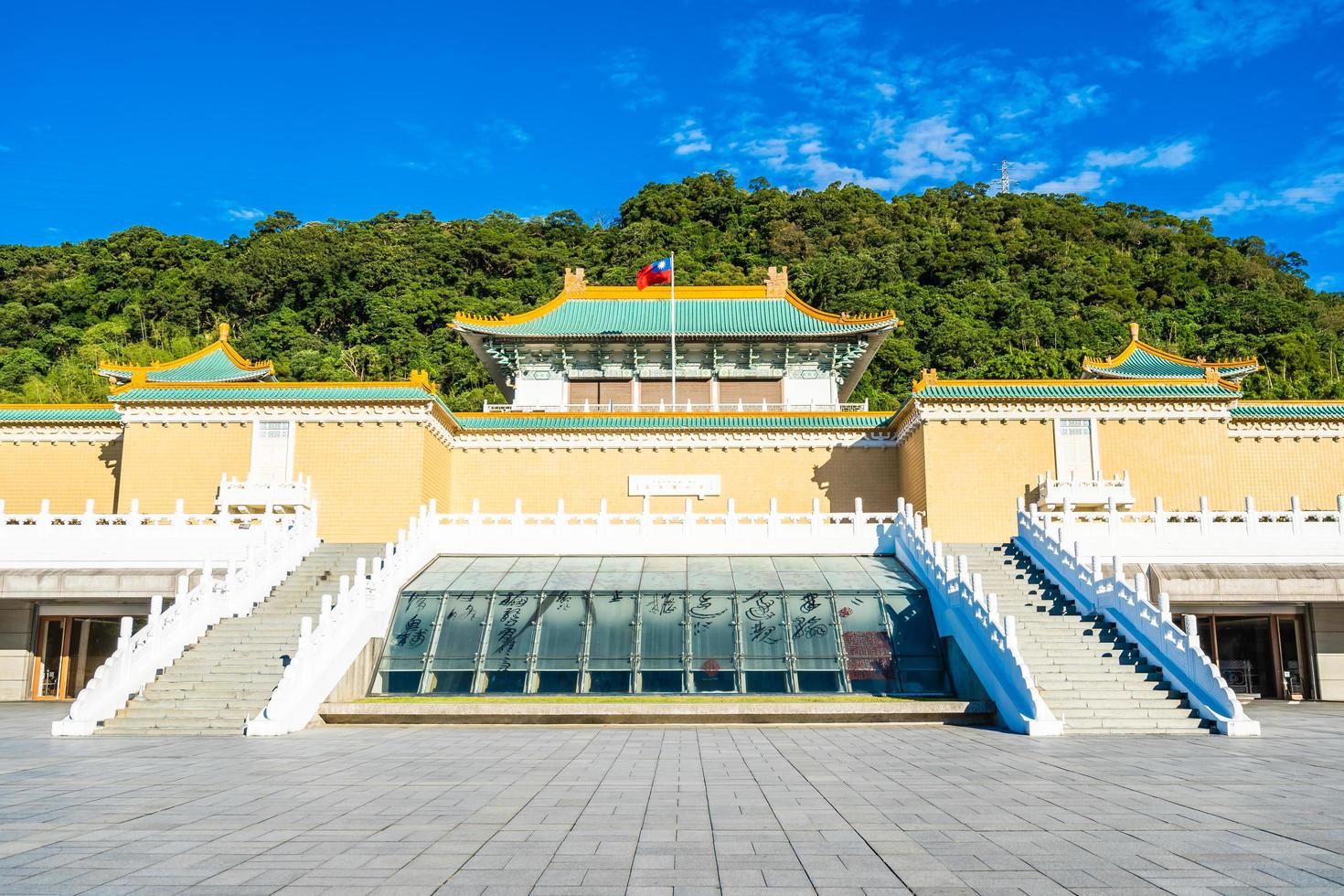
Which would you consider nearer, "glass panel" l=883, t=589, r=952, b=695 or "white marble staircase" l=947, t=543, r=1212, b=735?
"white marble staircase" l=947, t=543, r=1212, b=735

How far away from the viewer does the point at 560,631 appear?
19516 millimetres

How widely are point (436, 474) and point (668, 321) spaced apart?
11054 mm

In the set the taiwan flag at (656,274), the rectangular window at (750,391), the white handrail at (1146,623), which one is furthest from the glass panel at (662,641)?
the taiwan flag at (656,274)

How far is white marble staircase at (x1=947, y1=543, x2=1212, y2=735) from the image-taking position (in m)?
15.0

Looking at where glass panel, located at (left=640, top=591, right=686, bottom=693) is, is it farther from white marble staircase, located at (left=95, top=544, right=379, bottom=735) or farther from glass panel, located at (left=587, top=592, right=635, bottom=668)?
white marble staircase, located at (left=95, top=544, right=379, bottom=735)

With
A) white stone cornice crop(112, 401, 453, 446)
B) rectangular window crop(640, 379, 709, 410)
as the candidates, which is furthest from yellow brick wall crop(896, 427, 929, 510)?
white stone cornice crop(112, 401, 453, 446)

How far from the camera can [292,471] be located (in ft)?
91.2

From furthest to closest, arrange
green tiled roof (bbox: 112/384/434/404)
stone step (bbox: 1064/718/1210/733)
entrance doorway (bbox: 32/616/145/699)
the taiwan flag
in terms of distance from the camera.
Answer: the taiwan flag < green tiled roof (bbox: 112/384/434/404) < entrance doorway (bbox: 32/616/145/699) < stone step (bbox: 1064/718/1210/733)

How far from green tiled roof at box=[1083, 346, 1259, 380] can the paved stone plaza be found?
1970 cm

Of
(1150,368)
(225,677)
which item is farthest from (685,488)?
(1150,368)

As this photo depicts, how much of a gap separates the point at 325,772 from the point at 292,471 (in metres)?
18.6

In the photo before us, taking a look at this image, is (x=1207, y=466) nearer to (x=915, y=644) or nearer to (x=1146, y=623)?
(x=1146, y=623)

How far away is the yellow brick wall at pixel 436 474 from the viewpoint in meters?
27.9

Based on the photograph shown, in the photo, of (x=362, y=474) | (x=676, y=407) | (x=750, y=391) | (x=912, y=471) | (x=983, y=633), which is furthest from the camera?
(x=750, y=391)
